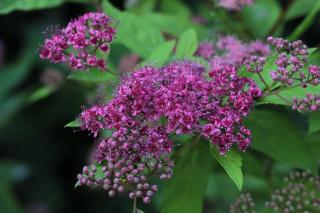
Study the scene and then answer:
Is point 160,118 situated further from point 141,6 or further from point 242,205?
point 141,6

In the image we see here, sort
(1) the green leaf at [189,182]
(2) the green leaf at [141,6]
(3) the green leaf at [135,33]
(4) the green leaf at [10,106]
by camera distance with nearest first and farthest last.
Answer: (1) the green leaf at [189,182] < (3) the green leaf at [135,33] < (2) the green leaf at [141,6] < (4) the green leaf at [10,106]

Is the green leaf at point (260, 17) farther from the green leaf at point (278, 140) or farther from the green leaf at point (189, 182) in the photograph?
the green leaf at point (189, 182)

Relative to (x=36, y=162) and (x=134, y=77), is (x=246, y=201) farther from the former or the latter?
(x=36, y=162)

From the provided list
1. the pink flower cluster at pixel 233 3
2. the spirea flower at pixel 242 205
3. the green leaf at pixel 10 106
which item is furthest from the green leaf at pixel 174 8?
the spirea flower at pixel 242 205

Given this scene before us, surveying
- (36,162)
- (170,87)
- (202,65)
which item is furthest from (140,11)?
(36,162)

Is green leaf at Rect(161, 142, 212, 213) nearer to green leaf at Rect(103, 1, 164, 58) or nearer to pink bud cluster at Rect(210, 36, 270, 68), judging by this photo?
pink bud cluster at Rect(210, 36, 270, 68)
